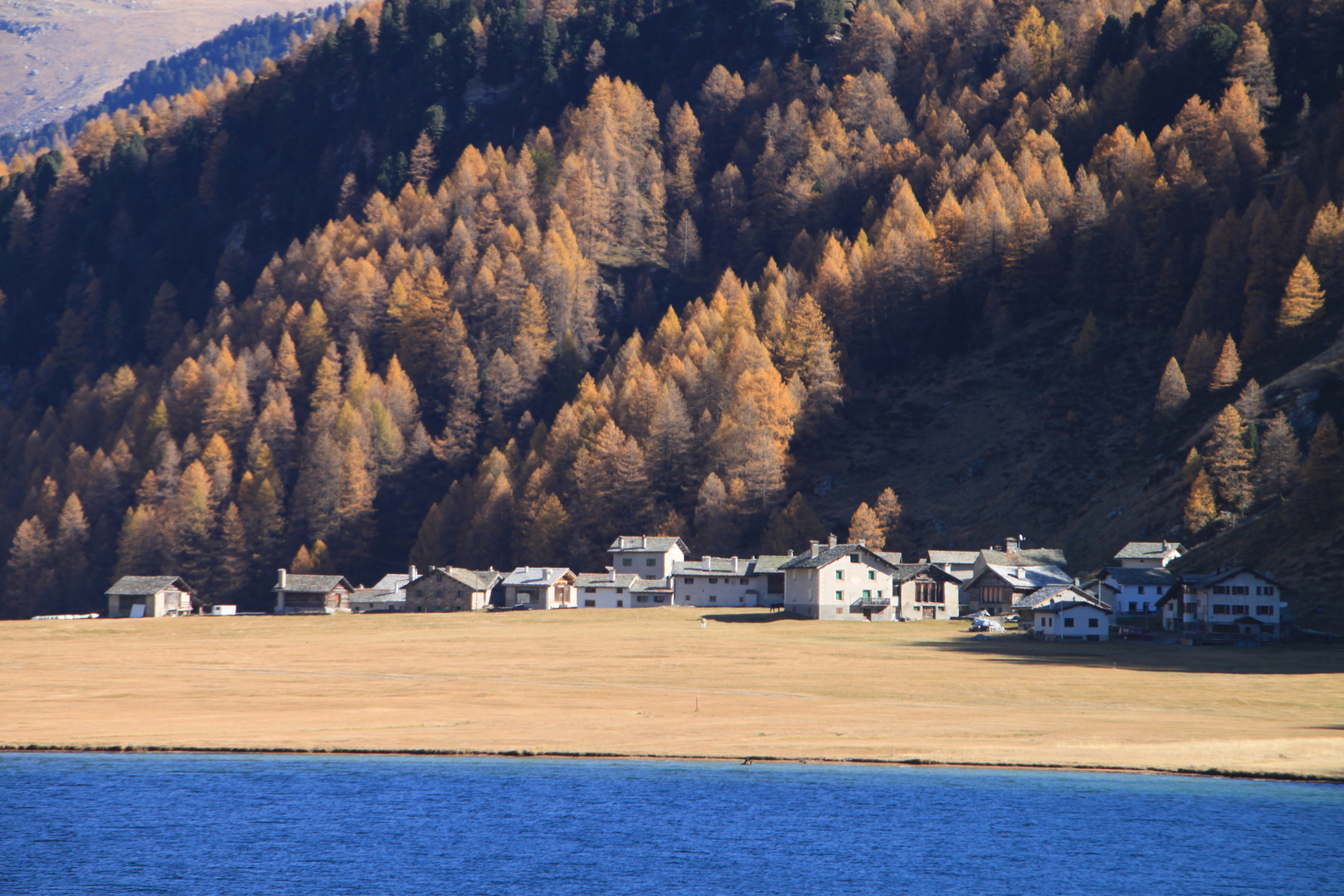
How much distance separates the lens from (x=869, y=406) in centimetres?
15100

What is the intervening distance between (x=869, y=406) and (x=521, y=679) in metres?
84.1

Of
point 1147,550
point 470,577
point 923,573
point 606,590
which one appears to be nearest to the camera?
point 1147,550

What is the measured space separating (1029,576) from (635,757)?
60.6m

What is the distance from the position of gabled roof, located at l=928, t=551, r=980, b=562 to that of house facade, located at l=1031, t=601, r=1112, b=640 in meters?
24.3

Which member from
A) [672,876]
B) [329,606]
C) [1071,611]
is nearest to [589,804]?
[672,876]

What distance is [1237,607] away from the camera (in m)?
87.4

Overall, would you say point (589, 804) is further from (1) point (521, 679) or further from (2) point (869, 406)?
(2) point (869, 406)

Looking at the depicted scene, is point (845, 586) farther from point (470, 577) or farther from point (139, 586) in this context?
point (139, 586)

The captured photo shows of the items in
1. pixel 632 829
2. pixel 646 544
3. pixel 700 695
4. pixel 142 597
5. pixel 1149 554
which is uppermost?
pixel 646 544

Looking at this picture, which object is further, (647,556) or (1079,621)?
(647,556)

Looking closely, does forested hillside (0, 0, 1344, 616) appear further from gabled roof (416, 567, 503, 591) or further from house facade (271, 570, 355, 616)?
house facade (271, 570, 355, 616)

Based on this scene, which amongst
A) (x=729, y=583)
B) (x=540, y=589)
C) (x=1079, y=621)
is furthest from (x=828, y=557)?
(x=540, y=589)

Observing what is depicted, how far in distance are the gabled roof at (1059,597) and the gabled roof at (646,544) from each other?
41092mm

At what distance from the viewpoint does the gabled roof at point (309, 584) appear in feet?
441
